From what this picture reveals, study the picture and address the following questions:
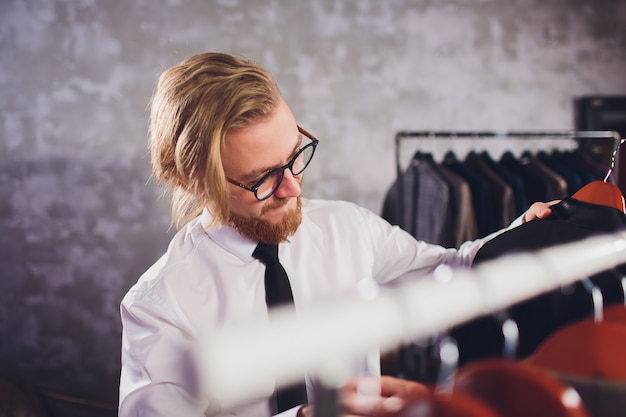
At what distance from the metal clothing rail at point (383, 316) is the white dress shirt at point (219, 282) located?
4.3 inches

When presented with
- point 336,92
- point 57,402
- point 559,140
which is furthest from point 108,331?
point 559,140

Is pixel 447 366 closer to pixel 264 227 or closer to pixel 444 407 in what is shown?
pixel 444 407

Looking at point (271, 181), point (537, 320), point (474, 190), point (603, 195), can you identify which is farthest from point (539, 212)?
point (474, 190)

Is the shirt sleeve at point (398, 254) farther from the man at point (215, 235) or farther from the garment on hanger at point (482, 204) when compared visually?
the garment on hanger at point (482, 204)

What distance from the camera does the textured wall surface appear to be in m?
2.21

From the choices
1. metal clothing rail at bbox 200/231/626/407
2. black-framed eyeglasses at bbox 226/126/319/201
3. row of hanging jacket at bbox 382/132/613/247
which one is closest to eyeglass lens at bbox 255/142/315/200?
black-framed eyeglasses at bbox 226/126/319/201

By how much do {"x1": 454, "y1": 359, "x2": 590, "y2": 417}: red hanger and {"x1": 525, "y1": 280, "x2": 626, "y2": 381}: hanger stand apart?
0.16 m

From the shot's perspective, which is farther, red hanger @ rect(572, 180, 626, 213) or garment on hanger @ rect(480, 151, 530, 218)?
garment on hanger @ rect(480, 151, 530, 218)

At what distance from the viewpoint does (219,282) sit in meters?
1.19

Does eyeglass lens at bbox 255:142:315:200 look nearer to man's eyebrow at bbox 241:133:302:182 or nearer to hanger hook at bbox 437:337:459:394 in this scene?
man's eyebrow at bbox 241:133:302:182

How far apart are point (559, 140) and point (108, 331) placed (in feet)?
9.49

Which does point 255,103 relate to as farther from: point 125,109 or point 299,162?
point 125,109

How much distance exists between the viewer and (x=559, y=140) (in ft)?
9.85

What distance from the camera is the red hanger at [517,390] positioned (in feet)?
1.42
